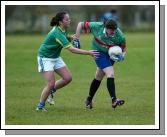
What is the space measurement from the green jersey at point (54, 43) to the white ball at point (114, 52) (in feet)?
2.83

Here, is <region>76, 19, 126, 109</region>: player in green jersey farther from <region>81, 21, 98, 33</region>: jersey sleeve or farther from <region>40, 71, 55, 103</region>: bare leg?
<region>40, 71, 55, 103</region>: bare leg

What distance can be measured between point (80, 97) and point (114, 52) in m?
2.72

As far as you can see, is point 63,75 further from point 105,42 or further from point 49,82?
point 105,42

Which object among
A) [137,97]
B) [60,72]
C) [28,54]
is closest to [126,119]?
[60,72]

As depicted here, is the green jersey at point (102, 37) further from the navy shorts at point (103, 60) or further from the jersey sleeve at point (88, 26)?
the navy shorts at point (103, 60)

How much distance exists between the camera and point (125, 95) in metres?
15.8

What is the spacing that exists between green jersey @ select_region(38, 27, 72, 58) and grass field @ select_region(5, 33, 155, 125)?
44.3 inches

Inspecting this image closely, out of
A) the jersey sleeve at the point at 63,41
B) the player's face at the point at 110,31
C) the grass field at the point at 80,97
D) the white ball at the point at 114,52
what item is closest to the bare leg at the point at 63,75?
the grass field at the point at 80,97

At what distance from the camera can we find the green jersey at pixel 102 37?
1306 cm

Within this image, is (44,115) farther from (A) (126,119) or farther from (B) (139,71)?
(B) (139,71)

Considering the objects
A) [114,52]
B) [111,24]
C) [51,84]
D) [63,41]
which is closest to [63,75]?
[51,84]

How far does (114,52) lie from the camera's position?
13.0 m

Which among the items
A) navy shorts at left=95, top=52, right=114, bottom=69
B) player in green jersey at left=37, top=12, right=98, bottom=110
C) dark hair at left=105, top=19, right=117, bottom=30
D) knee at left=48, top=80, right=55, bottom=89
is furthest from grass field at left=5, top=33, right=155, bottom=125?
dark hair at left=105, top=19, right=117, bottom=30

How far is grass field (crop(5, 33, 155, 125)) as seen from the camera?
12234 millimetres
